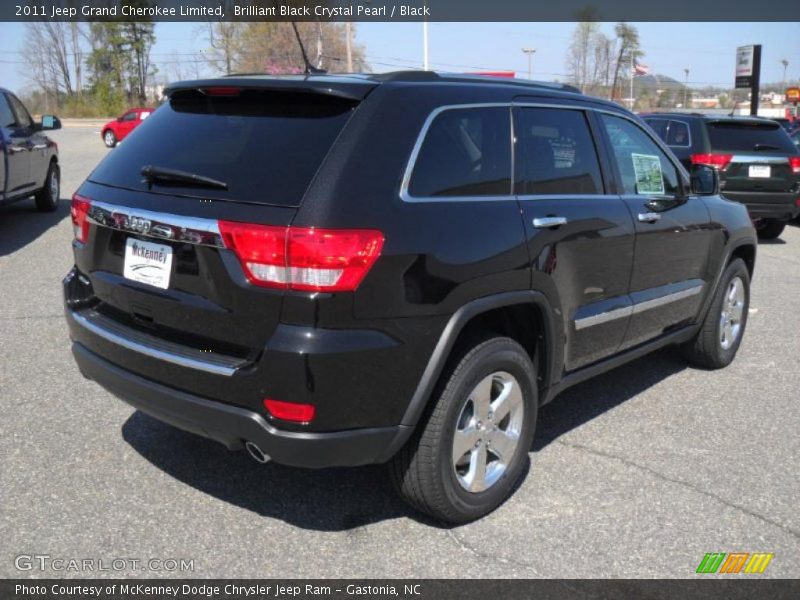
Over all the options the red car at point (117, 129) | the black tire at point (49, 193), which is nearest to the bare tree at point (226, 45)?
the red car at point (117, 129)

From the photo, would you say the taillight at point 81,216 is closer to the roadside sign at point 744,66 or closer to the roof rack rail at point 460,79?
the roof rack rail at point 460,79

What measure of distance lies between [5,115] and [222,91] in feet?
26.9

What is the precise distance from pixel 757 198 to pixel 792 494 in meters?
8.33

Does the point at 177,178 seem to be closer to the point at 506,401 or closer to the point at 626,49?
the point at 506,401

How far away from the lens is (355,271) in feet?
9.25

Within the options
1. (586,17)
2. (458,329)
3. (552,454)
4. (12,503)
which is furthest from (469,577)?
(586,17)

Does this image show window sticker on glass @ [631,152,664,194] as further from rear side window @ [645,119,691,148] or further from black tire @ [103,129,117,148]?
black tire @ [103,129,117,148]

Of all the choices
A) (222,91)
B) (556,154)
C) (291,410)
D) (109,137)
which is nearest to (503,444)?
(291,410)

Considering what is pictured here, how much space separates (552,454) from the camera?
4.18 m

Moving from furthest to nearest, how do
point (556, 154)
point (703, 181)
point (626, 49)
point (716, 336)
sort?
1. point (626, 49)
2. point (716, 336)
3. point (703, 181)
4. point (556, 154)

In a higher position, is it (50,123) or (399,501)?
(50,123)

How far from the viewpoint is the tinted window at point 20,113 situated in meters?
10.7

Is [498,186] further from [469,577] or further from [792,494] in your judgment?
[792,494]

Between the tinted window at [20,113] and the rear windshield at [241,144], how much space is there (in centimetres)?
818
